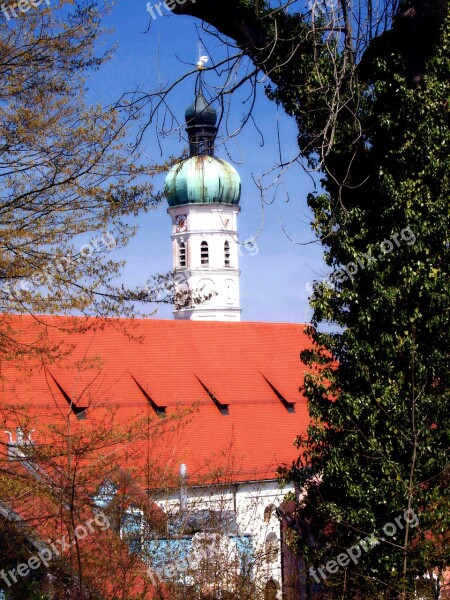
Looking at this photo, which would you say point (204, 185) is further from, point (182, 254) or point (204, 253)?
point (182, 254)

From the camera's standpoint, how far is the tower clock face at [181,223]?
188 feet

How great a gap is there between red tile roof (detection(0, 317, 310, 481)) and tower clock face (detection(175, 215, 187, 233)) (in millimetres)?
25899

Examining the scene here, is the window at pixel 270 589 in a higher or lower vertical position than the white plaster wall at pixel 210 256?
lower

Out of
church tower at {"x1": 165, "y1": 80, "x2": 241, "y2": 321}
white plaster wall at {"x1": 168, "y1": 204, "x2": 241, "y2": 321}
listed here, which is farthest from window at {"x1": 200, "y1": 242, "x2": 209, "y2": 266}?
white plaster wall at {"x1": 168, "y1": 204, "x2": 241, "y2": 321}

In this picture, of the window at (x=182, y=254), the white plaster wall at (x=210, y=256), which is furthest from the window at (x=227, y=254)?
the window at (x=182, y=254)

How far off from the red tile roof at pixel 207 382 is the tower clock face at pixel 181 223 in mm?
25899

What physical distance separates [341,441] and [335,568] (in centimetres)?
151

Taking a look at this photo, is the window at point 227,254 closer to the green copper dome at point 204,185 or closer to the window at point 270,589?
the green copper dome at point 204,185

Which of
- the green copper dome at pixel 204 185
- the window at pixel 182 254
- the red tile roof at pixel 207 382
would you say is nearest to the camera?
the red tile roof at pixel 207 382

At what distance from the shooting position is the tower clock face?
57156 mm

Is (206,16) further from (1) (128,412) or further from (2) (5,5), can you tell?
(1) (128,412)

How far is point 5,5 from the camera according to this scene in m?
9.13

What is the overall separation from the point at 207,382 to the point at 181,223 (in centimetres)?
2983

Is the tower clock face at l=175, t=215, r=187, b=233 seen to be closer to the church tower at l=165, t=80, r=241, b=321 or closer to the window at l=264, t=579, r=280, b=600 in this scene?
the church tower at l=165, t=80, r=241, b=321
